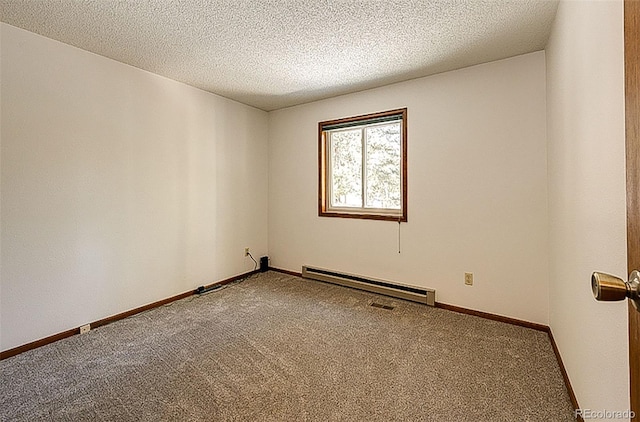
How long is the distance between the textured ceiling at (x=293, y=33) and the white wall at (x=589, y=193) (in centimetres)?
46

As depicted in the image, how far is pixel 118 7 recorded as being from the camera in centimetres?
197

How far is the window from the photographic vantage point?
11.1ft

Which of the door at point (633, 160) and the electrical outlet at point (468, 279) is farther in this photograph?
the electrical outlet at point (468, 279)

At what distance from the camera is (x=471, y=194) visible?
2.88 metres

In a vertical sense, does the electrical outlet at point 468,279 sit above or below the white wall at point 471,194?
below

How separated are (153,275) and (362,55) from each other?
291 centimetres

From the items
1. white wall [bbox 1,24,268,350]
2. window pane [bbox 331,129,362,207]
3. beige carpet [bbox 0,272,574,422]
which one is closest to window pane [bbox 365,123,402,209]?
window pane [bbox 331,129,362,207]

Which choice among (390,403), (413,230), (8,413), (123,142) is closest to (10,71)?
(123,142)

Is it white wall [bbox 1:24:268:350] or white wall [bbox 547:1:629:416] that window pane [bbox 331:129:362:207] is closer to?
white wall [bbox 1:24:268:350]

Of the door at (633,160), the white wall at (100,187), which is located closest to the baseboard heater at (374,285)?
the white wall at (100,187)

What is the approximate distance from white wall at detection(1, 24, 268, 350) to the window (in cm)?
126

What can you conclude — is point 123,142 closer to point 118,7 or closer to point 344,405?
point 118,7

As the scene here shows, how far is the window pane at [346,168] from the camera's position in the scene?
12.4 feet

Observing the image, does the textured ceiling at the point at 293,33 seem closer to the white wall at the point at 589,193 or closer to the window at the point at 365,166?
the white wall at the point at 589,193
